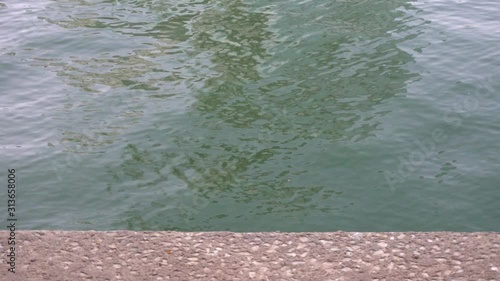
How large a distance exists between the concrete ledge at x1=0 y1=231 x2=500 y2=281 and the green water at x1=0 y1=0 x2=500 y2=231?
3132mm

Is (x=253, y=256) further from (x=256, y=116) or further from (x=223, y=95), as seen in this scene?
(x=223, y=95)

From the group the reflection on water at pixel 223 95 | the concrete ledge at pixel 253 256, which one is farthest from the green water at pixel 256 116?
the concrete ledge at pixel 253 256

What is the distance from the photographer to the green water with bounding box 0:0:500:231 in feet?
38.7

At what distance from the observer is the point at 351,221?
11336 mm

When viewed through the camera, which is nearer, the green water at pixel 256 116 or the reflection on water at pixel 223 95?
the green water at pixel 256 116

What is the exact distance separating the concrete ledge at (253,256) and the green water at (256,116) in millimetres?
3132

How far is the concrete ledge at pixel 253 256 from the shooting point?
7.48 meters

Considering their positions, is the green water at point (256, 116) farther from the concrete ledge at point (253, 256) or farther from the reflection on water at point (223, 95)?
the concrete ledge at point (253, 256)

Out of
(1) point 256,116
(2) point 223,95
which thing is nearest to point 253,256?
(1) point 256,116

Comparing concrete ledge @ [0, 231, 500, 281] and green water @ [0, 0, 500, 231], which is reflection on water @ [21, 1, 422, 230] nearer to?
green water @ [0, 0, 500, 231]

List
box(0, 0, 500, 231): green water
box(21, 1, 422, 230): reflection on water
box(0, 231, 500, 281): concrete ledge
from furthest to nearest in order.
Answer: box(21, 1, 422, 230): reflection on water
box(0, 0, 500, 231): green water
box(0, 231, 500, 281): concrete ledge

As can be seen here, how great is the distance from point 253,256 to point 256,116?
6.75 meters

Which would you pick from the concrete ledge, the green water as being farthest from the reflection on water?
the concrete ledge

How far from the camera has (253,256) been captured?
780 centimetres
